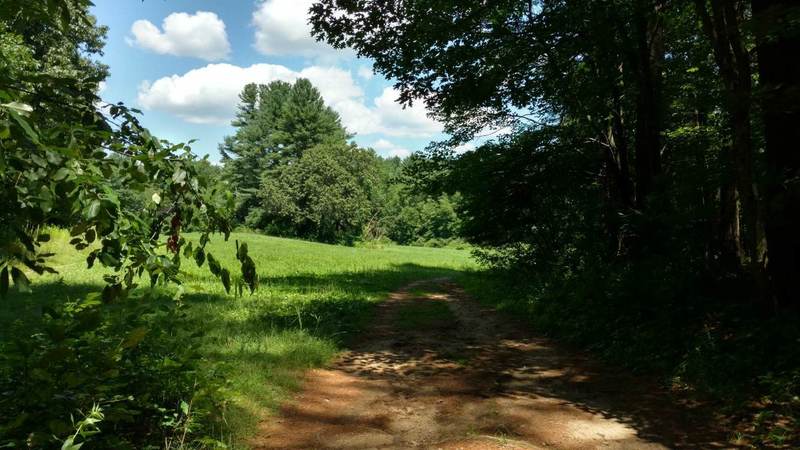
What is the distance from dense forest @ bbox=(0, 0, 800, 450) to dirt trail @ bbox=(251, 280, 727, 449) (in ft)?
1.77

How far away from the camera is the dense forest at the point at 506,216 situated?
237 cm

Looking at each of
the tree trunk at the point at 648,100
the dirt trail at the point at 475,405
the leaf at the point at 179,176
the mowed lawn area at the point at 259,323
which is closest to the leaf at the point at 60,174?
the leaf at the point at 179,176

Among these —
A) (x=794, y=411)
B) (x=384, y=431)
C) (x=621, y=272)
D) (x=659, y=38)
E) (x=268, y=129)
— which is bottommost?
(x=384, y=431)

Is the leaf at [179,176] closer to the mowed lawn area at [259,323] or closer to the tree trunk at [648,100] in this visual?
the mowed lawn area at [259,323]

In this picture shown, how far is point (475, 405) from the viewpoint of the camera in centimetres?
595

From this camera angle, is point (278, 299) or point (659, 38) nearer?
point (659, 38)

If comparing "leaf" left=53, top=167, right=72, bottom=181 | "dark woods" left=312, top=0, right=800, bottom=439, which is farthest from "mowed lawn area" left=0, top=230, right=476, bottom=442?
"dark woods" left=312, top=0, right=800, bottom=439

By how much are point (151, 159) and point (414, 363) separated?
6313 millimetres

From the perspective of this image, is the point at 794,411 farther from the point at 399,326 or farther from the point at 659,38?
the point at 659,38

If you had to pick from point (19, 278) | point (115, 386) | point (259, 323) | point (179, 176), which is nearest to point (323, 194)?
point (259, 323)

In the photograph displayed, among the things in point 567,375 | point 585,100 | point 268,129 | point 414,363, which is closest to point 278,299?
point 414,363

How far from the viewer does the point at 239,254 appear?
2.43 meters

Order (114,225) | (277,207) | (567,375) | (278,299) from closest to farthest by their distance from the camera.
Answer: (114,225)
(567,375)
(278,299)
(277,207)

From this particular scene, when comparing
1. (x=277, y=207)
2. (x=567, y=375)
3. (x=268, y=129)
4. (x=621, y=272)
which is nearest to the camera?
(x=567, y=375)
